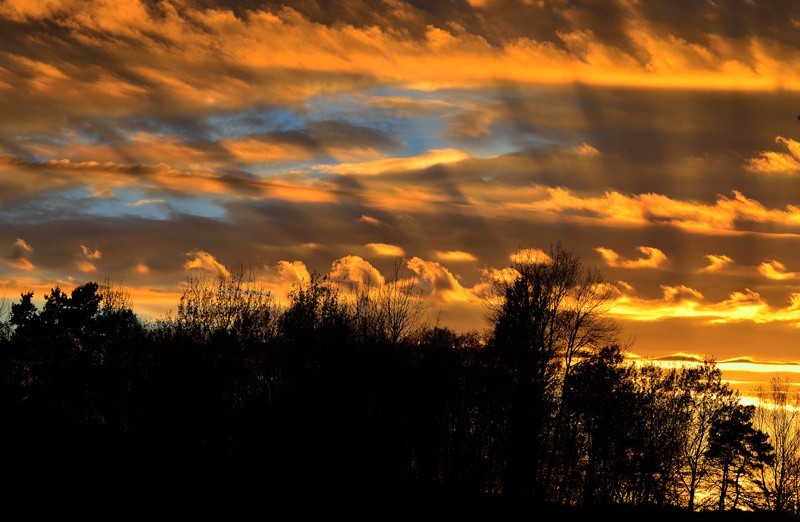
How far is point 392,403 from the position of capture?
226 feet

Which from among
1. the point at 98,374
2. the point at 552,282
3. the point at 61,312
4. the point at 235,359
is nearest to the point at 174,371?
the point at 235,359

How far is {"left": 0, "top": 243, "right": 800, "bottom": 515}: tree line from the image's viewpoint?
60.5 metres

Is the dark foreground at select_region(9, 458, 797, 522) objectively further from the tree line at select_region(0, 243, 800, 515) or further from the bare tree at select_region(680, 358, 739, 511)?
the bare tree at select_region(680, 358, 739, 511)

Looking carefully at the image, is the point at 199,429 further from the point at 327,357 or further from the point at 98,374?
the point at 98,374

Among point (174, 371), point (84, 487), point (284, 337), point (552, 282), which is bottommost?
point (84, 487)

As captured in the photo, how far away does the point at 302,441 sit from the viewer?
64250mm

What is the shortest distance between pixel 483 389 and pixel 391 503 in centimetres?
2470

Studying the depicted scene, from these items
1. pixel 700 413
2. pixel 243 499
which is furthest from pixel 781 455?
pixel 243 499

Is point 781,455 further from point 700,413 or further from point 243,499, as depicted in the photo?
point 243,499

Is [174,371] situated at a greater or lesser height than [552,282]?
lesser

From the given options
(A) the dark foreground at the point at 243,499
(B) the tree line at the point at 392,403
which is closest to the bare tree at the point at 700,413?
(B) the tree line at the point at 392,403

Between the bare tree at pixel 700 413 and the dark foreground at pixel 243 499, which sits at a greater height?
the bare tree at pixel 700 413

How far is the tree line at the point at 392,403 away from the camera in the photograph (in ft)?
198

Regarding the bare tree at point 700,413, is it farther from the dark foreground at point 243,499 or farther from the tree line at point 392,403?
the dark foreground at point 243,499
